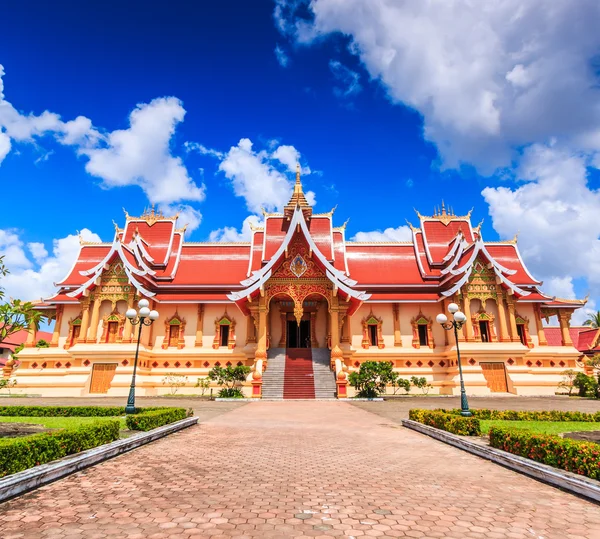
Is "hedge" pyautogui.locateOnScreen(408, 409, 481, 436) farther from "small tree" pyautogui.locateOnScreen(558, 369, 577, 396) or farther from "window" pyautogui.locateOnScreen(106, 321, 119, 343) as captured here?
"window" pyautogui.locateOnScreen(106, 321, 119, 343)

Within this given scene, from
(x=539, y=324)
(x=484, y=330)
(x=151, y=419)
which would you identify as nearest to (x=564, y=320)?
(x=539, y=324)

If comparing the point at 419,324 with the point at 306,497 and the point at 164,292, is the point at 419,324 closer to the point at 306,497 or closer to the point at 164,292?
the point at 164,292

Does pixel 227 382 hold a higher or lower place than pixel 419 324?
lower

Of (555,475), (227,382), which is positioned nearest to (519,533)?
(555,475)

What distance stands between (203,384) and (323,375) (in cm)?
641

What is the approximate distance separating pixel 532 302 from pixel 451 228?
22.6 feet

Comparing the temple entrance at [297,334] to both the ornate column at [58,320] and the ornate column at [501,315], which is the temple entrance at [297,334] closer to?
the ornate column at [501,315]

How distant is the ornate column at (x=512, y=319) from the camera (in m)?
21.3

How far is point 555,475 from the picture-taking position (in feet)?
16.1

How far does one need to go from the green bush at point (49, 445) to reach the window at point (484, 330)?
20134mm

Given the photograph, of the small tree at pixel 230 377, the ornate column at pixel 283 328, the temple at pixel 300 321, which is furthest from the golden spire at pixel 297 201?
the small tree at pixel 230 377

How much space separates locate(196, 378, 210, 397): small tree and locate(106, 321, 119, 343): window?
5419 mm

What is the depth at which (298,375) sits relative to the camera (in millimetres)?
19406

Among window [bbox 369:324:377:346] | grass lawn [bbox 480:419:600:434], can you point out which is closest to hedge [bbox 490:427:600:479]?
grass lawn [bbox 480:419:600:434]
